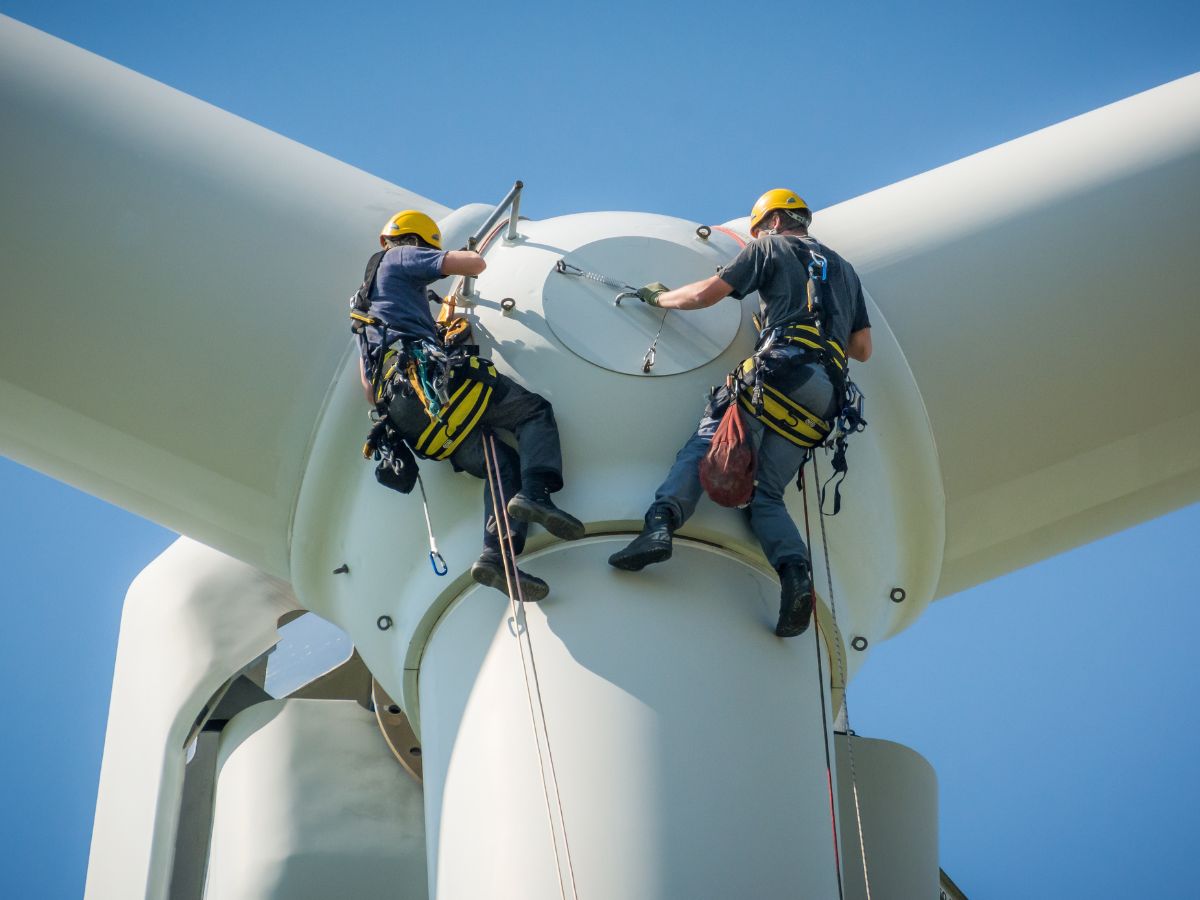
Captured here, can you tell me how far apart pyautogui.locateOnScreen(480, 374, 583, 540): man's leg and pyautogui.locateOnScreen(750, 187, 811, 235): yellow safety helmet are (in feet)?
5.16

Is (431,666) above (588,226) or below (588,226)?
below

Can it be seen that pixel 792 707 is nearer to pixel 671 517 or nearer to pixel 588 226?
pixel 671 517

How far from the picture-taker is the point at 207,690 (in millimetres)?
10344

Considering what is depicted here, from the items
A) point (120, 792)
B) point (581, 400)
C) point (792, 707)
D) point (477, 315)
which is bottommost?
point (792, 707)

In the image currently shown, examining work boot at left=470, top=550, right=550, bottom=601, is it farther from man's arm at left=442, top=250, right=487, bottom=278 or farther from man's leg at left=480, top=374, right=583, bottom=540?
man's arm at left=442, top=250, right=487, bottom=278

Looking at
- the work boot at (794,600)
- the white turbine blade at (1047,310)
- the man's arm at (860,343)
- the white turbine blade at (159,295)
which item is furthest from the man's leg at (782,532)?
the white turbine blade at (159,295)

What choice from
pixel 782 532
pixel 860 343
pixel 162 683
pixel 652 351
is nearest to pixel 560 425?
pixel 652 351

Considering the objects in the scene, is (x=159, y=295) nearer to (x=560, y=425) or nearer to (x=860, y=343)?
(x=560, y=425)

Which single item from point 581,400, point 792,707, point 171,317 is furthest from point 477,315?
point 792,707

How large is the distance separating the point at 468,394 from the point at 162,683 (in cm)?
327

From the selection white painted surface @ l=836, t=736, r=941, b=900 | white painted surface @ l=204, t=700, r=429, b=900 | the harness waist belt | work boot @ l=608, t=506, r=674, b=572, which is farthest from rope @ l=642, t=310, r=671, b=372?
white painted surface @ l=204, t=700, r=429, b=900

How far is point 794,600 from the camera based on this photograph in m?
8.04

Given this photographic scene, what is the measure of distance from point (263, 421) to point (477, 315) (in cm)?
125

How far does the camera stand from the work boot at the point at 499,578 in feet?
26.2
